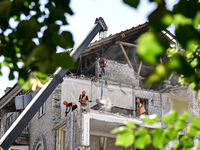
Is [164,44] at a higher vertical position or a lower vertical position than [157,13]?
lower

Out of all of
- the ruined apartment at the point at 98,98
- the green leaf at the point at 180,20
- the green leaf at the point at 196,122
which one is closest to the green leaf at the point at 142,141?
the green leaf at the point at 196,122

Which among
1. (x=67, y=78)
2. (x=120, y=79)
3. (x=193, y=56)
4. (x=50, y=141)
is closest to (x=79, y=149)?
(x=50, y=141)

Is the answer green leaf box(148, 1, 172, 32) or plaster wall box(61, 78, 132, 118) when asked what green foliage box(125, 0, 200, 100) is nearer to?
green leaf box(148, 1, 172, 32)

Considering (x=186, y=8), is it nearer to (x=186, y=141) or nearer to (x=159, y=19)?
(x=159, y=19)

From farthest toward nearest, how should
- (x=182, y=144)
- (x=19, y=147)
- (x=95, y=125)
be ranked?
(x=19, y=147), (x=95, y=125), (x=182, y=144)

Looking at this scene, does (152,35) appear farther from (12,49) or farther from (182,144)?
(12,49)

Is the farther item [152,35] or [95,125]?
[95,125]

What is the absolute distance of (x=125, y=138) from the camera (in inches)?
112

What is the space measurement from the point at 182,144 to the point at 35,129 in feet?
74.4

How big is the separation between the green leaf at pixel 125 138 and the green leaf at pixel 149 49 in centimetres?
64

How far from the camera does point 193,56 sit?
3822 millimetres

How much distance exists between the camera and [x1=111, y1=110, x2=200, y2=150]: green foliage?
9.39 feet

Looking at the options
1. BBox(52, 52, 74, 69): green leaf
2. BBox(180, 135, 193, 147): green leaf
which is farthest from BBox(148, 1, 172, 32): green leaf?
BBox(180, 135, 193, 147): green leaf

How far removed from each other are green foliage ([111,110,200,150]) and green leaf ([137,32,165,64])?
2.10 feet
